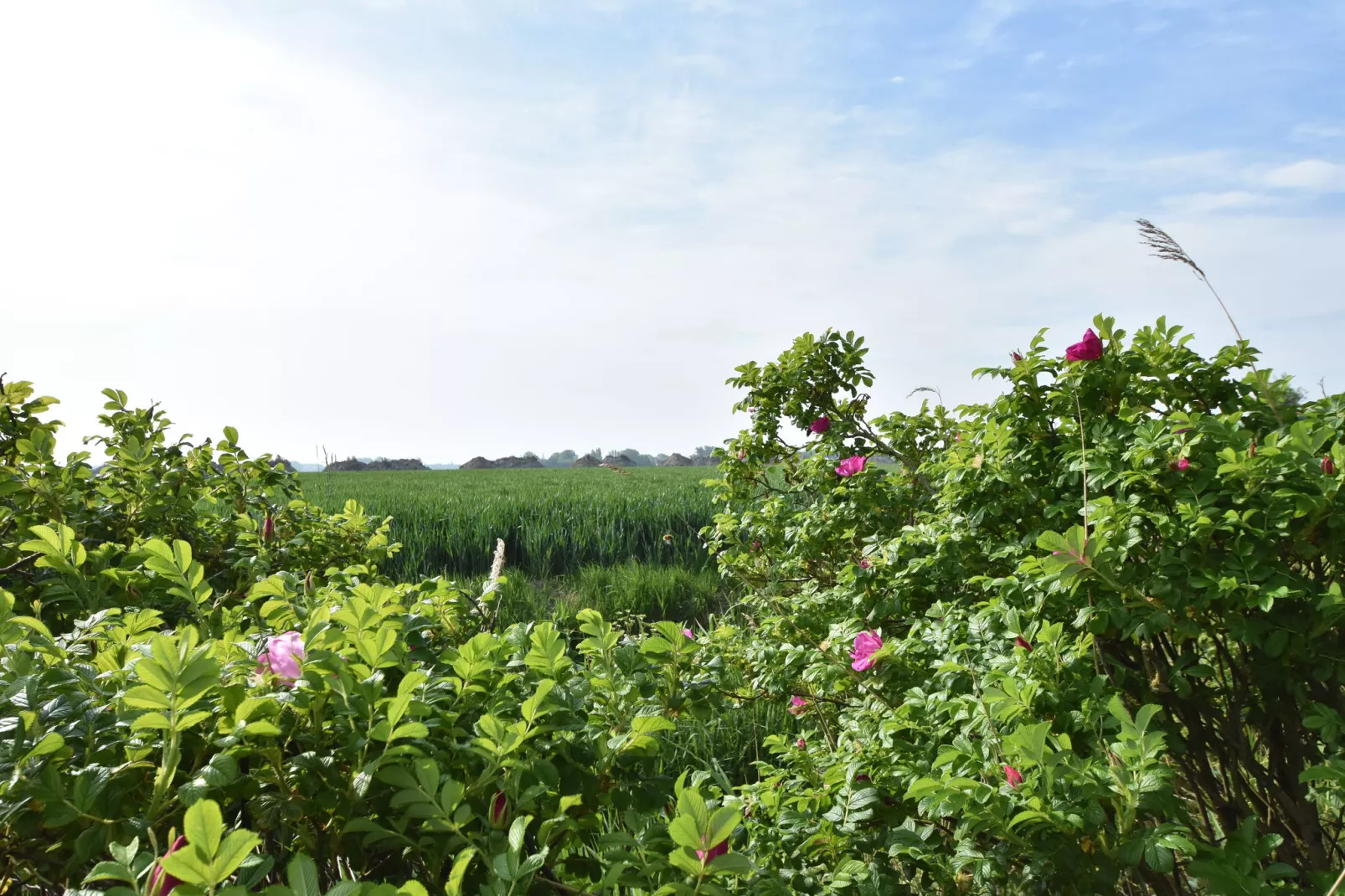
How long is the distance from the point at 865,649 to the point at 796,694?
748mm

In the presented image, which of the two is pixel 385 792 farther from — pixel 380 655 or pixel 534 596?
pixel 534 596

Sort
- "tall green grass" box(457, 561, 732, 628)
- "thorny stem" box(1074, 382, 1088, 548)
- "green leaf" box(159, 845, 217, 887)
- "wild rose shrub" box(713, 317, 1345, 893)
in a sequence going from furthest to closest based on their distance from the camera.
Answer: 1. "tall green grass" box(457, 561, 732, 628)
2. "thorny stem" box(1074, 382, 1088, 548)
3. "wild rose shrub" box(713, 317, 1345, 893)
4. "green leaf" box(159, 845, 217, 887)

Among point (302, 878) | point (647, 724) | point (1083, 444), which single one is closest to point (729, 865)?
point (647, 724)

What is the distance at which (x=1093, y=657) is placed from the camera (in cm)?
159

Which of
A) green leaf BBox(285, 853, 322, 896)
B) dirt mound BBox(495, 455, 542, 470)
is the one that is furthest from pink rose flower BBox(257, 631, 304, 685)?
dirt mound BBox(495, 455, 542, 470)

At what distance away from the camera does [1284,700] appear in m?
1.58

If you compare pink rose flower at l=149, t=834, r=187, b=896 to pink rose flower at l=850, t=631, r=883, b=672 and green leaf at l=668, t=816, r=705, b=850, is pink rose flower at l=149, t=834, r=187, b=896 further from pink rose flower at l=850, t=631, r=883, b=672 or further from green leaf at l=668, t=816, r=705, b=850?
pink rose flower at l=850, t=631, r=883, b=672

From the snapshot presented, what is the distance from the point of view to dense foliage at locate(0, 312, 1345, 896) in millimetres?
922

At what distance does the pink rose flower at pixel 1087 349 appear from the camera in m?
1.82

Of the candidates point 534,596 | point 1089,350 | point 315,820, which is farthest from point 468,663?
point 534,596

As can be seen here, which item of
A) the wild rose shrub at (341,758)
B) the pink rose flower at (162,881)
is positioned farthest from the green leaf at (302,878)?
the pink rose flower at (162,881)

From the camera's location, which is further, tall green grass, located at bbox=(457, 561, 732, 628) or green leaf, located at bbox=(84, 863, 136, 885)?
tall green grass, located at bbox=(457, 561, 732, 628)

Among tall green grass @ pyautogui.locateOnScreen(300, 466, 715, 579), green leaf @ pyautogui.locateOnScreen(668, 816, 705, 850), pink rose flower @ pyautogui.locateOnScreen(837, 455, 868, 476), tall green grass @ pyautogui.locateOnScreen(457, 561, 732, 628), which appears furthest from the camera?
tall green grass @ pyautogui.locateOnScreen(300, 466, 715, 579)

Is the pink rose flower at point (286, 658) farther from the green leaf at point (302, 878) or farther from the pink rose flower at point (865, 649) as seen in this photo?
the pink rose flower at point (865, 649)
